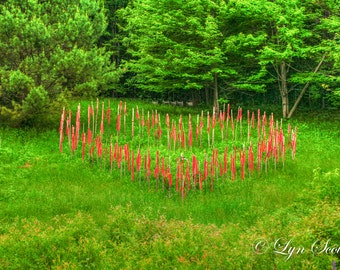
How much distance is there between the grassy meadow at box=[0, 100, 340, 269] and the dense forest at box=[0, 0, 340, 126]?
7.64 ft

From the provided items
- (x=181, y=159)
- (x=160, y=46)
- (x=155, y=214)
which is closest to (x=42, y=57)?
(x=181, y=159)

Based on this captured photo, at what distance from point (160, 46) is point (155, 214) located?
1840 centimetres

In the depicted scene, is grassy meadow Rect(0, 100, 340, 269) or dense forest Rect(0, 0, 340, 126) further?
dense forest Rect(0, 0, 340, 126)

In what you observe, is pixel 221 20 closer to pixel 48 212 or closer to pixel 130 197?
pixel 130 197

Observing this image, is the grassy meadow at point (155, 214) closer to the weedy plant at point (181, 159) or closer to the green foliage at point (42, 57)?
the weedy plant at point (181, 159)

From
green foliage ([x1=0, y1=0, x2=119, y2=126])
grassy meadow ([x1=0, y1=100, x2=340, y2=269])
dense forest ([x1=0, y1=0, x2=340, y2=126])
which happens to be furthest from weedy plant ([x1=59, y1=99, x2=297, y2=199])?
dense forest ([x1=0, y1=0, x2=340, y2=126])

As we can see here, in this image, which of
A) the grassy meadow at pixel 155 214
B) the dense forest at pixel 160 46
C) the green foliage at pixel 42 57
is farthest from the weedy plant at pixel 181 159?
the dense forest at pixel 160 46

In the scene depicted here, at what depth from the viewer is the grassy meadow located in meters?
7.29

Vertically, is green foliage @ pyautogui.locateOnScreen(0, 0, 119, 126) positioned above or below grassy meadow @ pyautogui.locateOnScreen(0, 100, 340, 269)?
above

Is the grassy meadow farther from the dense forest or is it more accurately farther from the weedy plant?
the dense forest

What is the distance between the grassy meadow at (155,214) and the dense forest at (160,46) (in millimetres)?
2329

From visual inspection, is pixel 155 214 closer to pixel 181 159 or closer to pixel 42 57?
pixel 181 159

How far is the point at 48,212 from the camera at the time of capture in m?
11.4

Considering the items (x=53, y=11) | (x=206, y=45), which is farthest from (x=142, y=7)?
(x=53, y=11)
